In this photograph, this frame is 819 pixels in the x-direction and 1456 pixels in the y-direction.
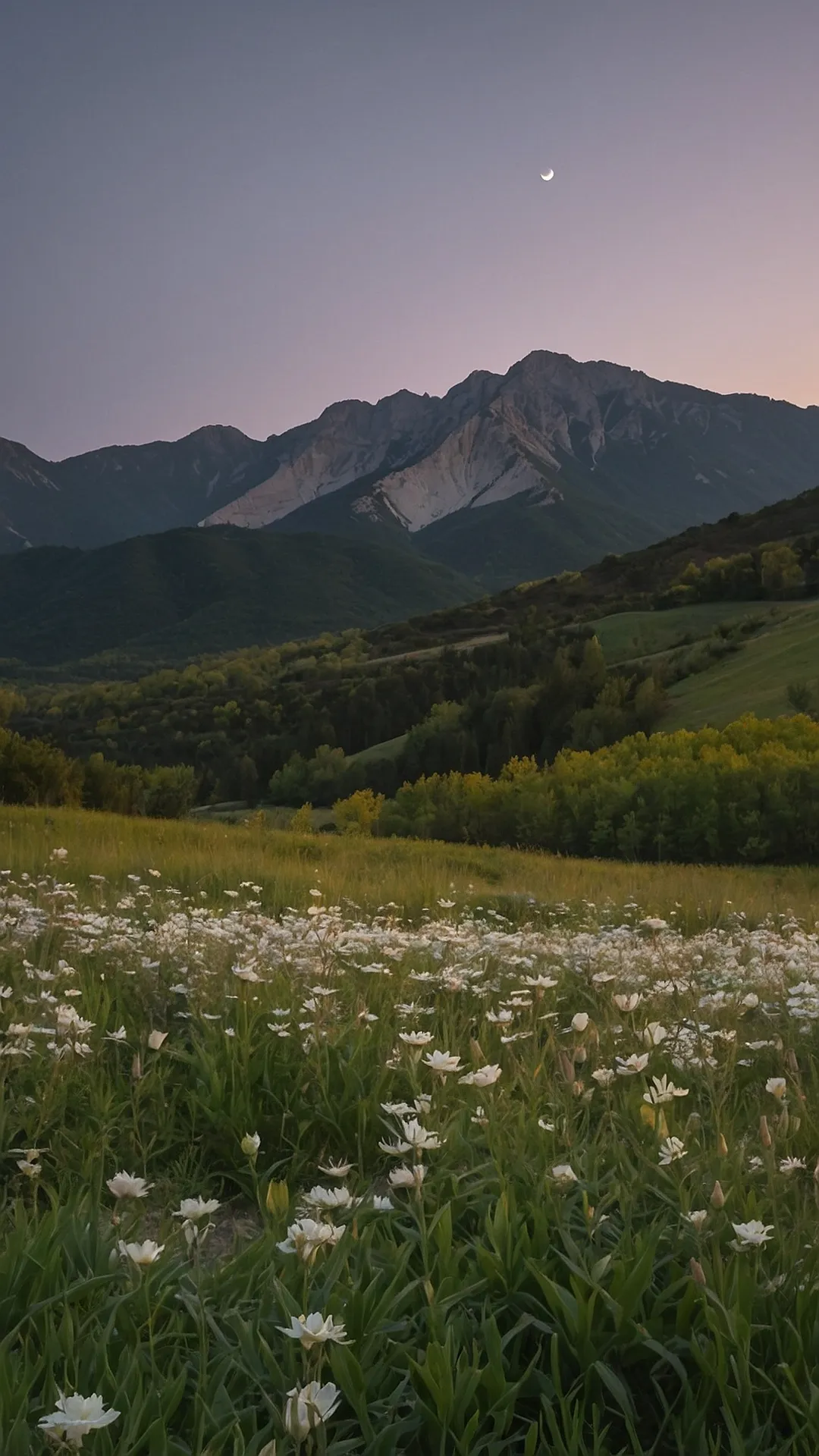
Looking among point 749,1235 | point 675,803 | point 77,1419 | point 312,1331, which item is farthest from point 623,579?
point 77,1419

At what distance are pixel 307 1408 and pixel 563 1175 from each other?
105cm

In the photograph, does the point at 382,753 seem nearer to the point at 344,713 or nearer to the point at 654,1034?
the point at 344,713

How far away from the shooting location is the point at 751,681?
3578 centimetres

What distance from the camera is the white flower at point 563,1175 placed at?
A: 2.23 m

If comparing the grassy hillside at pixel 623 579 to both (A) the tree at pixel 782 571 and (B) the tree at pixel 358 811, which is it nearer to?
(A) the tree at pixel 782 571

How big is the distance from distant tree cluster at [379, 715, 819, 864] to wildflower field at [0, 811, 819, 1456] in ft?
49.5

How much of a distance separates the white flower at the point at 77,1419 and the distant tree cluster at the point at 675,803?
19778 millimetres

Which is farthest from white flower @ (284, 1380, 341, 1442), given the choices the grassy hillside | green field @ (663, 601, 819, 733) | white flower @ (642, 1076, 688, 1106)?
the grassy hillside

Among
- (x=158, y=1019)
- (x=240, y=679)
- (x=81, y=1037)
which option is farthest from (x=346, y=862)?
(x=240, y=679)

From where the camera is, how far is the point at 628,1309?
197 centimetres

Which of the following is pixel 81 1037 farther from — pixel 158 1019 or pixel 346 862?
pixel 346 862

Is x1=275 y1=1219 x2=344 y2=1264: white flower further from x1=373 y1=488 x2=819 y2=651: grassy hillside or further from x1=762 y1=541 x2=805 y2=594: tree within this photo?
x1=373 y1=488 x2=819 y2=651: grassy hillside

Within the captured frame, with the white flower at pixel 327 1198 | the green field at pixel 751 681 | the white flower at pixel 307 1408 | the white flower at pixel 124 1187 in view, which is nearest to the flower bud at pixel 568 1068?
the white flower at pixel 327 1198

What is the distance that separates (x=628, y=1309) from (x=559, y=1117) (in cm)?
100
